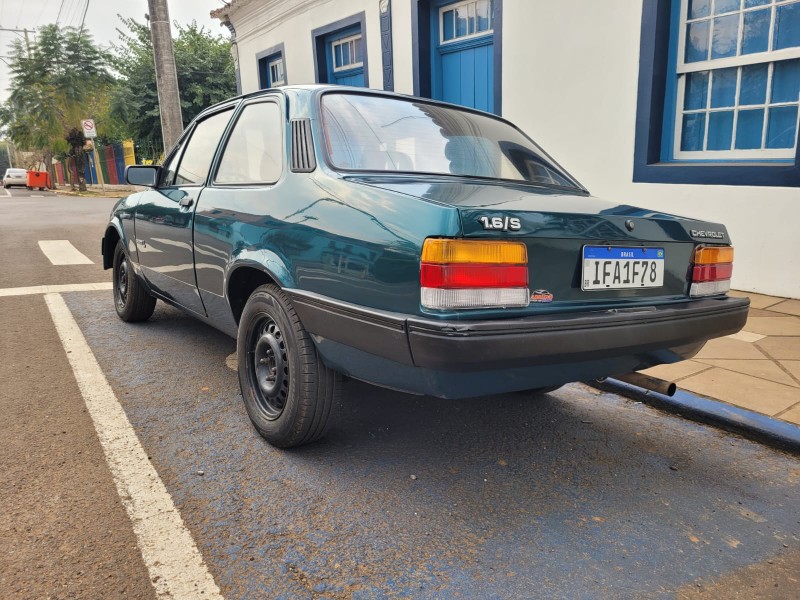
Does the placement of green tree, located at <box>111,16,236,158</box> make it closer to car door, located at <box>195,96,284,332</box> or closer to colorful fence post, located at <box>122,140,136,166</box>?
colorful fence post, located at <box>122,140,136,166</box>

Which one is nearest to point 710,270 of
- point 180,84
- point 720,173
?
point 720,173

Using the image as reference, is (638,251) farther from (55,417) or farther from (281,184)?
(55,417)

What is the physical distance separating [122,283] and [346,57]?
672 centimetres

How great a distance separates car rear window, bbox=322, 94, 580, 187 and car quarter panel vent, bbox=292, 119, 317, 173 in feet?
0.27

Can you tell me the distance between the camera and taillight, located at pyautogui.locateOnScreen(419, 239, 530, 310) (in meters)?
1.96

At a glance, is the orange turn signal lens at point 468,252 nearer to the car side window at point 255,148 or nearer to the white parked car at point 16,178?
the car side window at point 255,148

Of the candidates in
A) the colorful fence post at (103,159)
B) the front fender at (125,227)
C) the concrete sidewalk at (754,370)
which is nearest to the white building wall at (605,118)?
the concrete sidewalk at (754,370)

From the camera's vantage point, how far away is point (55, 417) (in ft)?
9.98

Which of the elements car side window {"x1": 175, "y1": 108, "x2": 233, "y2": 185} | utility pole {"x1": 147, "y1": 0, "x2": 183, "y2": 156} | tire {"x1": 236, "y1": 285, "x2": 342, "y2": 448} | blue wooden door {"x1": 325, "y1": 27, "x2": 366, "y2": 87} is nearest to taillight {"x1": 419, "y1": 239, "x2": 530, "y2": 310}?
tire {"x1": 236, "y1": 285, "x2": 342, "y2": 448}

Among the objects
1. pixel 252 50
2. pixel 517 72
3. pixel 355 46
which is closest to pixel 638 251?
pixel 517 72

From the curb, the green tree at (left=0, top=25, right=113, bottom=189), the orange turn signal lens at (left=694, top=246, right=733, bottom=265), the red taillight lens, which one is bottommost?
the curb

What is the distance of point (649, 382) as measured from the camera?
2.66 meters

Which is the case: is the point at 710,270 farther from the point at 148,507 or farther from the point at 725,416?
the point at 148,507

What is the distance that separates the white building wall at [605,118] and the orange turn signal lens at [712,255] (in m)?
2.89
